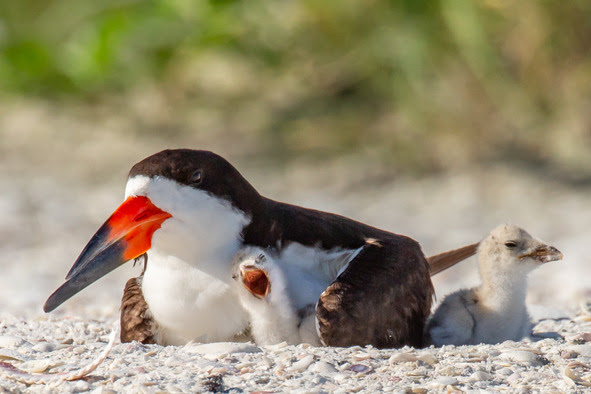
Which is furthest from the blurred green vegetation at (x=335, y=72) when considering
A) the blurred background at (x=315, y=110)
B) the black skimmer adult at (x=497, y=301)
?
the black skimmer adult at (x=497, y=301)

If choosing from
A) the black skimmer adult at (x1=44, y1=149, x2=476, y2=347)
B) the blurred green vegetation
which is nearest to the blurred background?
the blurred green vegetation

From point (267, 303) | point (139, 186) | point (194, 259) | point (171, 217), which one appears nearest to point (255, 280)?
point (267, 303)

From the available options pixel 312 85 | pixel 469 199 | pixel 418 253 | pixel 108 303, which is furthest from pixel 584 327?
pixel 312 85

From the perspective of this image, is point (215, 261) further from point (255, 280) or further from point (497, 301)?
point (497, 301)

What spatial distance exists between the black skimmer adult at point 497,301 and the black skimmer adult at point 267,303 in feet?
2.53

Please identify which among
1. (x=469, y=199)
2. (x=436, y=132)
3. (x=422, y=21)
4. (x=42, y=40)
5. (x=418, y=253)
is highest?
(x=42, y=40)

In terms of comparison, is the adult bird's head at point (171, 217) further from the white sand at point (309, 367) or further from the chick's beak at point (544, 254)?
the chick's beak at point (544, 254)

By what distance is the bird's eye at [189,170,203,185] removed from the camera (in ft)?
12.3

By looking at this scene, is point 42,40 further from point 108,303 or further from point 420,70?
point 108,303

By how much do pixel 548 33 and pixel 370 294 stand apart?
5589mm

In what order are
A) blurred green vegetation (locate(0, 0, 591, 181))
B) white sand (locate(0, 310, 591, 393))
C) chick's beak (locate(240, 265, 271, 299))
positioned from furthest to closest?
blurred green vegetation (locate(0, 0, 591, 181)) < chick's beak (locate(240, 265, 271, 299)) < white sand (locate(0, 310, 591, 393))

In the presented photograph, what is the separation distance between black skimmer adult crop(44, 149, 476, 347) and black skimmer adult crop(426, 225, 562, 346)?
1.32 ft

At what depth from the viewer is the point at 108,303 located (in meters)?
5.96

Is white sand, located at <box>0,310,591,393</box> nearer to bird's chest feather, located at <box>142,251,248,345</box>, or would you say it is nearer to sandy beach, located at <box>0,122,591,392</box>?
sandy beach, located at <box>0,122,591,392</box>
